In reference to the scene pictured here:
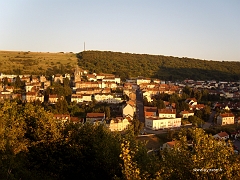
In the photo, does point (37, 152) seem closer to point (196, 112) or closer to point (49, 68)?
point (196, 112)

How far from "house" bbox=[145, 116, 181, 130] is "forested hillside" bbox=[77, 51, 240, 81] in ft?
106

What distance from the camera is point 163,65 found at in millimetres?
89688

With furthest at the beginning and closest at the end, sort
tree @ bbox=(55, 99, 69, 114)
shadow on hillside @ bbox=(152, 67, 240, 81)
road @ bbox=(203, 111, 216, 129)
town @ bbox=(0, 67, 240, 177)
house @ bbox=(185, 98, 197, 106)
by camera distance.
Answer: shadow on hillside @ bbox=(152, 67, 240, 81) → house @ bbox=(185, 98, 197, 106) → road @ bbox=(203, 111, 216, 129) → tree @ bbox=(55, 99, 69, 114) → town @ bbox=(0, 67, 240, 177)

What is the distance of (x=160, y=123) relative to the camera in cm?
3378

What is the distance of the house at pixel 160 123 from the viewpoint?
33.2 meters

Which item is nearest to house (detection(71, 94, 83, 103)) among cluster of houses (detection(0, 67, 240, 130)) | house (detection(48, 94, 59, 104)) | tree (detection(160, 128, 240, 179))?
cluster of houses (detection(0, 67, 240, 130))

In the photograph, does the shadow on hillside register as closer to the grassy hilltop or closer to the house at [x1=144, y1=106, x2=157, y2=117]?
the grassy hilltop

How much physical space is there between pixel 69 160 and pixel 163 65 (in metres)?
81.9

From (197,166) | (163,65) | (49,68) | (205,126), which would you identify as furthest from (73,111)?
(163,65)

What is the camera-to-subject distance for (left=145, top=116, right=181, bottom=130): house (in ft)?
109

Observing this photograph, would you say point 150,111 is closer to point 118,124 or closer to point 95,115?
point 118,124

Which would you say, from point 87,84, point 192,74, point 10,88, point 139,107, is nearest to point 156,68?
point 192,74

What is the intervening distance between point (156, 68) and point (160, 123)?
50754mm

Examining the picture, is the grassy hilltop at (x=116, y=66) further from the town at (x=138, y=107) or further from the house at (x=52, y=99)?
the house at (x=52, y=99)
